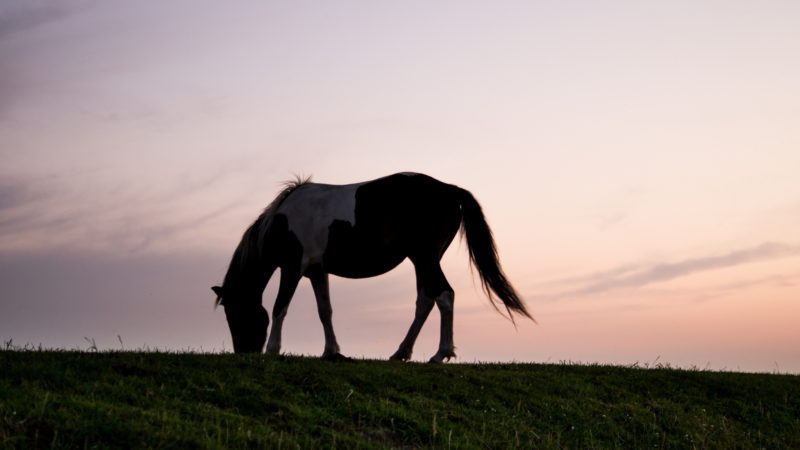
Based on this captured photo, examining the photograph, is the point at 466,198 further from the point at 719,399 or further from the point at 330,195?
the point at 719,399

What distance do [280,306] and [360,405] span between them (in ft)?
16.0

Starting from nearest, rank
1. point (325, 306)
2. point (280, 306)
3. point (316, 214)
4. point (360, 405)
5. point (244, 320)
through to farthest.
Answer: point (360, 405)
point (280, 306)
point (316, 214)
point (325, 306)
point (244, 320)

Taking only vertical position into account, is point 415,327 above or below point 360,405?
above

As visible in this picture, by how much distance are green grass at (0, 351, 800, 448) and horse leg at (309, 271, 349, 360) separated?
180 centimetres

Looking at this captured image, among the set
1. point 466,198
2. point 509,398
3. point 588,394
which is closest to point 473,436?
point 509,398

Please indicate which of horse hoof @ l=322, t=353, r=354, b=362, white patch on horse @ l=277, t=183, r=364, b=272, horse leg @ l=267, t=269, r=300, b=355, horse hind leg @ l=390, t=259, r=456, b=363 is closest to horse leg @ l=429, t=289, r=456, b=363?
horse hind leg @ l=390, t=259, r=456, b=363

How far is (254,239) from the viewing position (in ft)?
57.5

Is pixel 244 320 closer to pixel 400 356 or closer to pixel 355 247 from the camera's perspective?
pixel 355 247

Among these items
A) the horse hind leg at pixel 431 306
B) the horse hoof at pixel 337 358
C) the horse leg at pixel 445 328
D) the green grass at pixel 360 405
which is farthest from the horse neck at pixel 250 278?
the horse leg at pixel 445 328

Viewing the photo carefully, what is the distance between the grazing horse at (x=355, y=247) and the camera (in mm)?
16438

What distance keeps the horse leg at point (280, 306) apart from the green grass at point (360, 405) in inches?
68.4

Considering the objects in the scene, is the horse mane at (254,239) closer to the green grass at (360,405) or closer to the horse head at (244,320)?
the horse head at (244,320)

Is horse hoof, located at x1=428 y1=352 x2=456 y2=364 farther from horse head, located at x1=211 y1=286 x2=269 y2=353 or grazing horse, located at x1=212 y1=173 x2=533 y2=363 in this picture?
→ horse head, located at x1=211 y1=286 x2=269 y2=353

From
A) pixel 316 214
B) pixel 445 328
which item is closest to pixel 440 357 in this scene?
pixel 445 328
